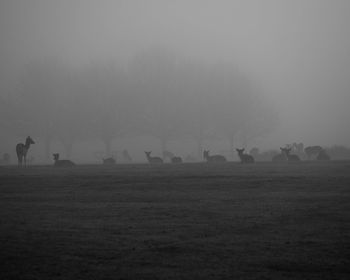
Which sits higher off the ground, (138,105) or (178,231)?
(138,105)

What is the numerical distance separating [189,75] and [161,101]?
832 cm

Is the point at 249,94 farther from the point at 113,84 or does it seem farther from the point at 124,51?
the point at 124,51

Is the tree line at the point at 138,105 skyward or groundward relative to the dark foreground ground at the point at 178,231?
skyward

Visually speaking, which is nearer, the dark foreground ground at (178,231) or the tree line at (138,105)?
the dark foreground ground at (178,231)

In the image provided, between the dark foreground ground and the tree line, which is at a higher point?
the tree line

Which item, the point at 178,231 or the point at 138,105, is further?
the point at 138,105

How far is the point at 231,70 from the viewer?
277 feet

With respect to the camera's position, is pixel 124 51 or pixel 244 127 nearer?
pixel 244 127

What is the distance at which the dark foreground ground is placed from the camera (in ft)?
33.4

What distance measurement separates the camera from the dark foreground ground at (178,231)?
33.4ft

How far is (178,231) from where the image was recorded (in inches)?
518

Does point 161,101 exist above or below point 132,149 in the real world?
above

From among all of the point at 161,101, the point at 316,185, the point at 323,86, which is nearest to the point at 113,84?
the point at 161,101

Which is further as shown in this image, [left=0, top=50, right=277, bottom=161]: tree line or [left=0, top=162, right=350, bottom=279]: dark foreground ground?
[left=0, top=50, right=277, bottom=161]: tree line
